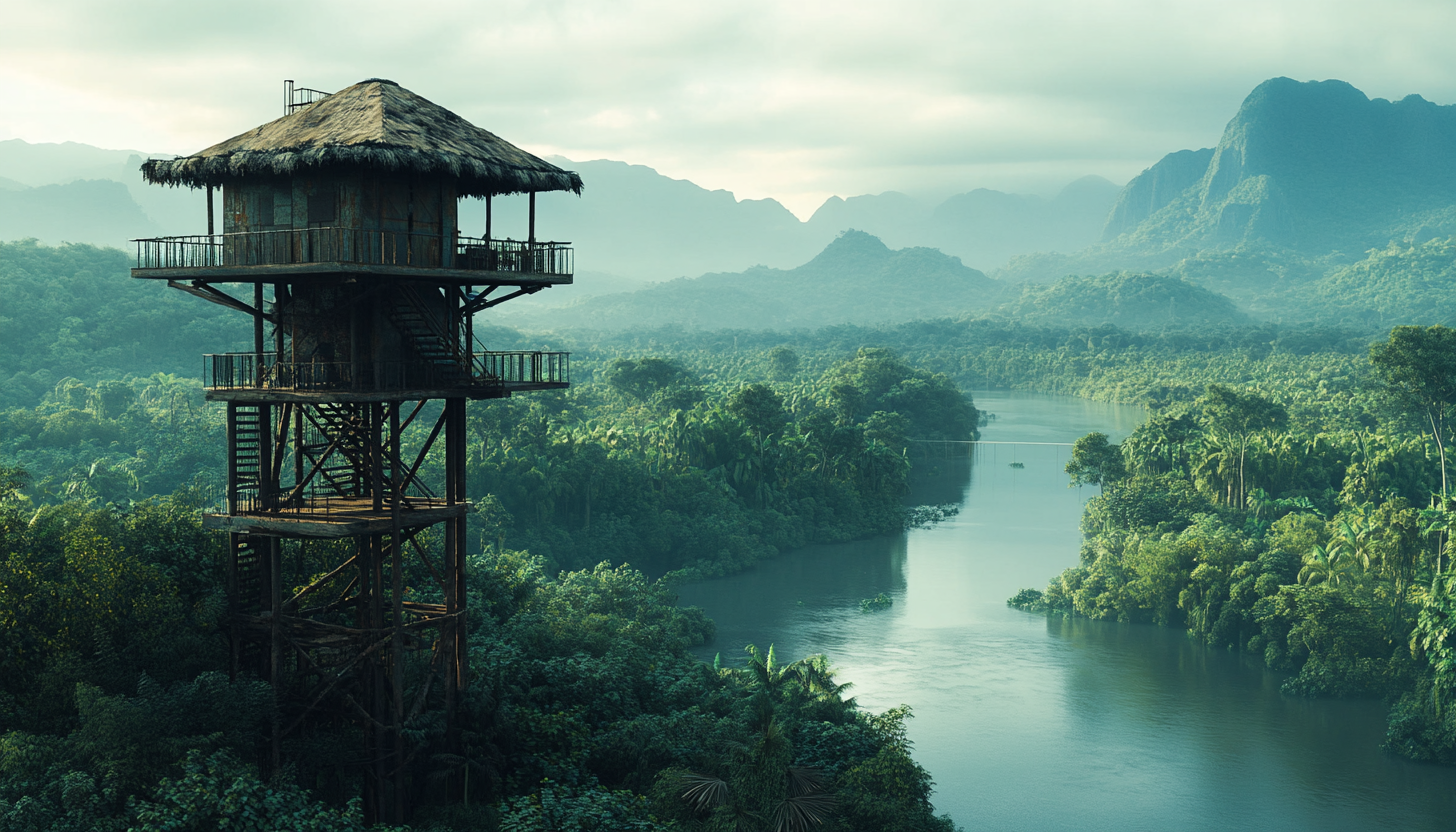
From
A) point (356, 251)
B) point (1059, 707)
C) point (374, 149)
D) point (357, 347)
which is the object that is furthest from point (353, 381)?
point (1059, 707)

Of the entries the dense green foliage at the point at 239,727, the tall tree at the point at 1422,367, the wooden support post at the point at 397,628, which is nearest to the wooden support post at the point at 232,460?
the dense green foliage at the point at 239,727

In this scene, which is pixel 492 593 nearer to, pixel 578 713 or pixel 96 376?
pixel 578 713

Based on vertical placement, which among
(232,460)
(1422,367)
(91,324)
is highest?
(91,324)

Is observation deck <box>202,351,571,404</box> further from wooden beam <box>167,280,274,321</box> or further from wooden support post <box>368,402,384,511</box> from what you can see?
wooden beam <box>167,280,274,321</box>

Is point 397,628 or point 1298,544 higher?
point 397,628

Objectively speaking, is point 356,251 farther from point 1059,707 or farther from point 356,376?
point 1059,707

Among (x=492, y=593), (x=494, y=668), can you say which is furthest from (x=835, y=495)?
(x=494, y=668)

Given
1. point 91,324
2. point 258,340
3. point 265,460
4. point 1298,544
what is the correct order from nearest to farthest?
point 265,460 → point 258,340 → point 1298,544 → point 91,324

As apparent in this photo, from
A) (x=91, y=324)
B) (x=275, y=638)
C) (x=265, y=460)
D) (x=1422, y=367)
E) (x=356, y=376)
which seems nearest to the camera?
(x=356, y=376)
